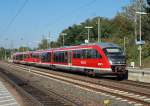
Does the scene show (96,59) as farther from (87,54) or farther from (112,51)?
(87,54)

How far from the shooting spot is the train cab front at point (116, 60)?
101 ft

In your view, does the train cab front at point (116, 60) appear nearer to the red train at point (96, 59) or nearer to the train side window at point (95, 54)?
the red train at point (96, 59)

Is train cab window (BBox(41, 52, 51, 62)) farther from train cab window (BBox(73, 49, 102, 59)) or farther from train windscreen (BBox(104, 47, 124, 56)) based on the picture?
train windscreen (BBox(104, 47, 124, 56))

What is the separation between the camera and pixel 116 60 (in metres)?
31.0

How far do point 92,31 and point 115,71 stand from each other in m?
103

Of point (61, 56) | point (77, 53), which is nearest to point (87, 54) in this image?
point (77, 53)

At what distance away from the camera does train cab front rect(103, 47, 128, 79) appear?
101 ft

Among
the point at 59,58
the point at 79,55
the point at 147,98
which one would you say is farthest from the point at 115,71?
the point at 59,58

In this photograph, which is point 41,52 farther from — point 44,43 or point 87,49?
point 44,43

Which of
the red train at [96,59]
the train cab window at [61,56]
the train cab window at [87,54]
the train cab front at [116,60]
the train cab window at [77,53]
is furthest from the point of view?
the train cab window at [61,56]

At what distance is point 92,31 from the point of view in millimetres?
133250

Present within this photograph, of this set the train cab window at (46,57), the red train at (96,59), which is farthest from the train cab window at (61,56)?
the train cab window at (46,57)

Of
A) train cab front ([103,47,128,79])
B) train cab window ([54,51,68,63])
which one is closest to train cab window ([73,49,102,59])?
train cab front ([103,47,128,79])

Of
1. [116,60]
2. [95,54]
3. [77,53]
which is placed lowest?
[116,60]
